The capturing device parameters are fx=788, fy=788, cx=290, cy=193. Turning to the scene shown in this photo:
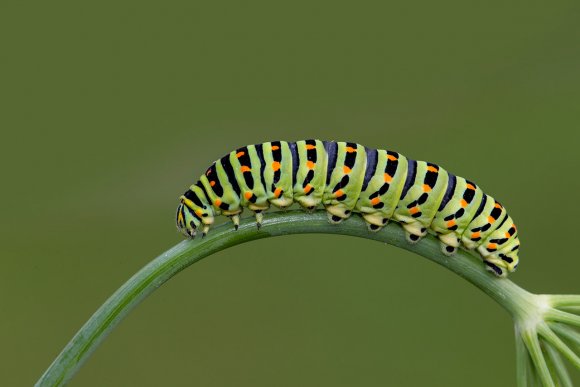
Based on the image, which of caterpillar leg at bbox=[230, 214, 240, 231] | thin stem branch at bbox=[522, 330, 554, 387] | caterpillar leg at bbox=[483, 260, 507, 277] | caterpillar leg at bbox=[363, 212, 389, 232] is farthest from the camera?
caterpillar leg at bbox=[363, 212, 389, 232]

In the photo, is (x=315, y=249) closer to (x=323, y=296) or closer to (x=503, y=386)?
(x=323, y=296)

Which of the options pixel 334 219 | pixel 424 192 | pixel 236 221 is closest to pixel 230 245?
pixel 236 221

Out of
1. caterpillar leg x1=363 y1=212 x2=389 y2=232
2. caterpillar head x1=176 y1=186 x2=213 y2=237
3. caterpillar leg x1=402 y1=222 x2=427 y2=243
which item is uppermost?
caterpillar head x1=176 y1=186 x2=213 y2=237

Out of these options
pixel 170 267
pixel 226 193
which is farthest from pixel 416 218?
pixel 170 267

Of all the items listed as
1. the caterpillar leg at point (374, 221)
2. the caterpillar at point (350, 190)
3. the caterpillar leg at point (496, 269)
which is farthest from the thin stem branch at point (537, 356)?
the caterpillar leg at point (374, 221)

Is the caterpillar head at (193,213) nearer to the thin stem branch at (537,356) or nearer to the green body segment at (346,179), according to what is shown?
the green body segment at (346,179)

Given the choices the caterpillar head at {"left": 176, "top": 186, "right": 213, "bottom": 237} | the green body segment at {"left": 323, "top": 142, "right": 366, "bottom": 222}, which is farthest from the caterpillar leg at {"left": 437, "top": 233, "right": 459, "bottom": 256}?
the caterpillar head at {"left": 176, "top": 186, "right": 213, "bottom": 237}

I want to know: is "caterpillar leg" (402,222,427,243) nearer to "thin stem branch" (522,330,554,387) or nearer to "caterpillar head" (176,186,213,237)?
"thin stem branch" (522,330,554,387)
